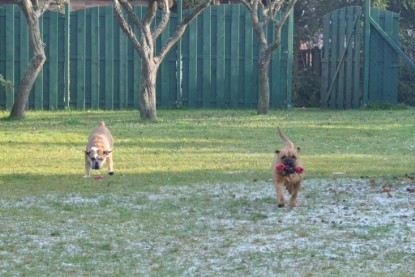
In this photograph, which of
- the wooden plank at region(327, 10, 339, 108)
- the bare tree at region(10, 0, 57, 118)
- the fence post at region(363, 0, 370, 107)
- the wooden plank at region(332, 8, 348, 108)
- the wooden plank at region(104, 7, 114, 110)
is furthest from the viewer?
the wooden plank at region(327, 10, 339, 108)

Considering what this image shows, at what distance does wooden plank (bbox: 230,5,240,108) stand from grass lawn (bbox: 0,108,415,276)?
8801 mm

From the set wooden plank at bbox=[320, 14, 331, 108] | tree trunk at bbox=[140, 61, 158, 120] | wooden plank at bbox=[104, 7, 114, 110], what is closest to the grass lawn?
tree trunk at bbox=[140, 61, 158, 120]

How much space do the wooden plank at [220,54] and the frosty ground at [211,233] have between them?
1748cm

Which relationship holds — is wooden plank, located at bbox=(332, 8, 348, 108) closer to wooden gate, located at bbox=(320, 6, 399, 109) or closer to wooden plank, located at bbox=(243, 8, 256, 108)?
wooden gate, located at bbox=(320, 6, 399, 109)

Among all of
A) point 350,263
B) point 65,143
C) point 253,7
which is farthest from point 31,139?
point 350,263

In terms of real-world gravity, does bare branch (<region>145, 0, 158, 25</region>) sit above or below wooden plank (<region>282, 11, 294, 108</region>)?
above

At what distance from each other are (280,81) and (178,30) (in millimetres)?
7024

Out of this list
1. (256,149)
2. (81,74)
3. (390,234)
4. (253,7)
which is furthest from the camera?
(81,74)

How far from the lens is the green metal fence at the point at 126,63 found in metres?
29.6

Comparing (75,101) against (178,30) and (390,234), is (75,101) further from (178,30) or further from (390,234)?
(390,234)

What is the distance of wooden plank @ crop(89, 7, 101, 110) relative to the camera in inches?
1184

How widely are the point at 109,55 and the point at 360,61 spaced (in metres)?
7.73

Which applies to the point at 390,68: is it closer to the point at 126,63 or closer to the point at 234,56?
the point at 234,56

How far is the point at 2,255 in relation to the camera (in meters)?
9.16
